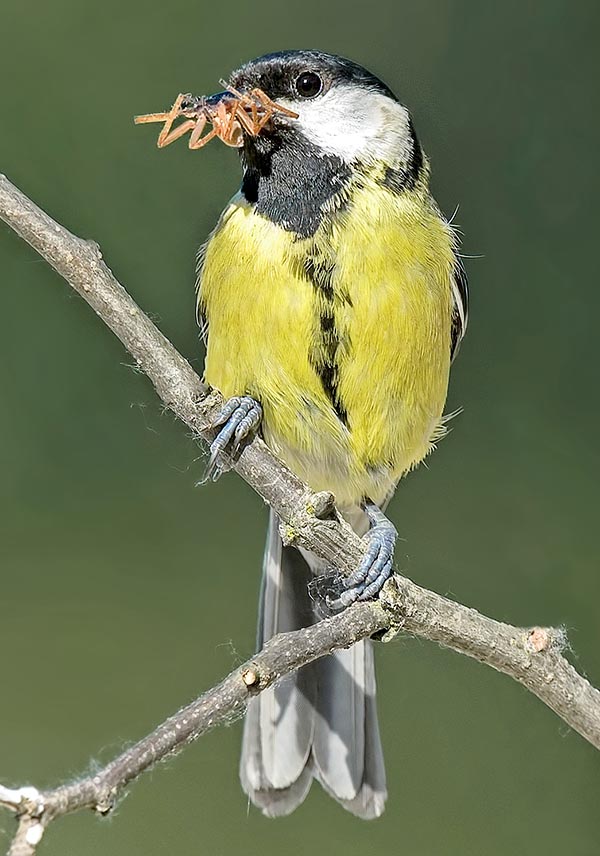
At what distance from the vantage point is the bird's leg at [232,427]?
161cm

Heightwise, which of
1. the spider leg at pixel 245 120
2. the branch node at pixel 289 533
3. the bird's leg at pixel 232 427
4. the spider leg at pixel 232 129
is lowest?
the branch node at pixel 289 533

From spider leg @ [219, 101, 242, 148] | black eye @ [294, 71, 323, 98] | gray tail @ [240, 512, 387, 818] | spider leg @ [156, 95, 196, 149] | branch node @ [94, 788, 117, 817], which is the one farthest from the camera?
gray tail @ [240, 512, 387, 818]

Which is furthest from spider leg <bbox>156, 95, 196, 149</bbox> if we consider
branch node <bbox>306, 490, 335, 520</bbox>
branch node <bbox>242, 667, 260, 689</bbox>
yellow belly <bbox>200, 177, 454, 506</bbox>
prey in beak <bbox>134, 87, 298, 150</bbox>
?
branch node <bbox>242, 667, 260, 689</bbox>

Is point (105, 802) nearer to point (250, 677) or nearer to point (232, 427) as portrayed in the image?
point (250, 677)

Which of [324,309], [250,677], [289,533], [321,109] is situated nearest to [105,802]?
[250,677]

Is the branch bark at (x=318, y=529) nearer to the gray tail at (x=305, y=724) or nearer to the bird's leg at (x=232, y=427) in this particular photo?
the bird's leg at (x=232, y=427)

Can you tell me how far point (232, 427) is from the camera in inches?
65.2

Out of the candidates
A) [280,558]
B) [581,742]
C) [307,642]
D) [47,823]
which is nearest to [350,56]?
[280,558]

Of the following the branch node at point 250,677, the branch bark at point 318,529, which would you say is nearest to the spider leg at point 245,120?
the branch bark at point 318,529

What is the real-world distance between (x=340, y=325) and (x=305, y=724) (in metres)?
0.73

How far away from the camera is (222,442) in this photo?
1614 mm

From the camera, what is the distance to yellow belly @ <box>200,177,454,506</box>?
1.72 m

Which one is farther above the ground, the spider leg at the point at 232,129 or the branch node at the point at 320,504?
the spider leg at the point at 232,129

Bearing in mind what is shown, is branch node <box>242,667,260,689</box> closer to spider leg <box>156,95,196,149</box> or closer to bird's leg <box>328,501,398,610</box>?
bird's leg <box>328,501,398,610</box>
